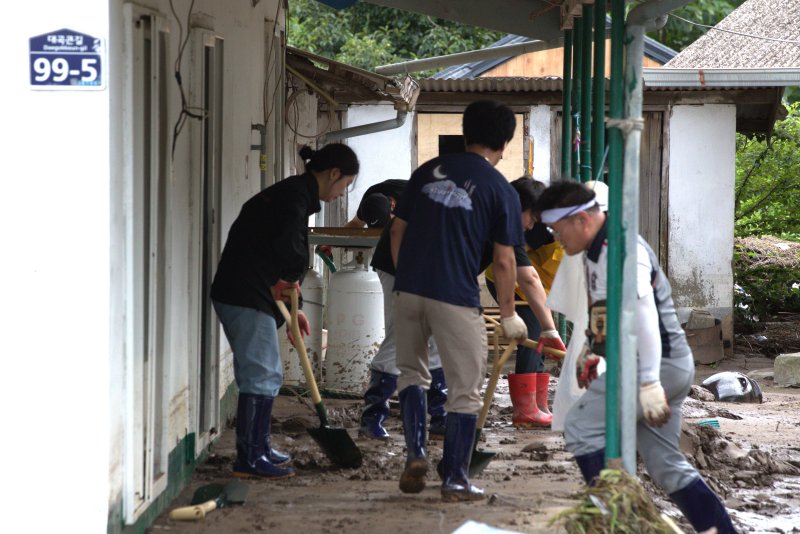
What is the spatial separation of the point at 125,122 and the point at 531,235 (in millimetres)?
3642

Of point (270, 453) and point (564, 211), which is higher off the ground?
point (564, 211)

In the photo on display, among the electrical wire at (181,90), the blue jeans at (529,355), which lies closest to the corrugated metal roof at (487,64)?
the blue jeans at (529,355)

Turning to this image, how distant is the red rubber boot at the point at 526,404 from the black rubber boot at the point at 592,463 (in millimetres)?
2986

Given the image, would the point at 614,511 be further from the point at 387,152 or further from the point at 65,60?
the point at 387,152

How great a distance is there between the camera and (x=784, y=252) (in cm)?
1698

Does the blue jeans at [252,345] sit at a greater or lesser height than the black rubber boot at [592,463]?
greater

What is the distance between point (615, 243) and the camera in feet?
13.5

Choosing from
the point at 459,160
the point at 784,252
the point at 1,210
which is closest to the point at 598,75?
the point at 459,160

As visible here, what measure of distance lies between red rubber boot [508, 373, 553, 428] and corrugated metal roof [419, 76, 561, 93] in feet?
19.8

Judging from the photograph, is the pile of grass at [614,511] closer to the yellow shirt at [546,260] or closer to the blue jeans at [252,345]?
the blue jeans at [252,345]

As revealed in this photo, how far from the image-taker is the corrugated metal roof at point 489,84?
1274 cm

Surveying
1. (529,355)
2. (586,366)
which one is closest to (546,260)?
(529,355)

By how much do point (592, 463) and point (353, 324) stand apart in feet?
14.2

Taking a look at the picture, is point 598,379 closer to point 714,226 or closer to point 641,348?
point 641,348
